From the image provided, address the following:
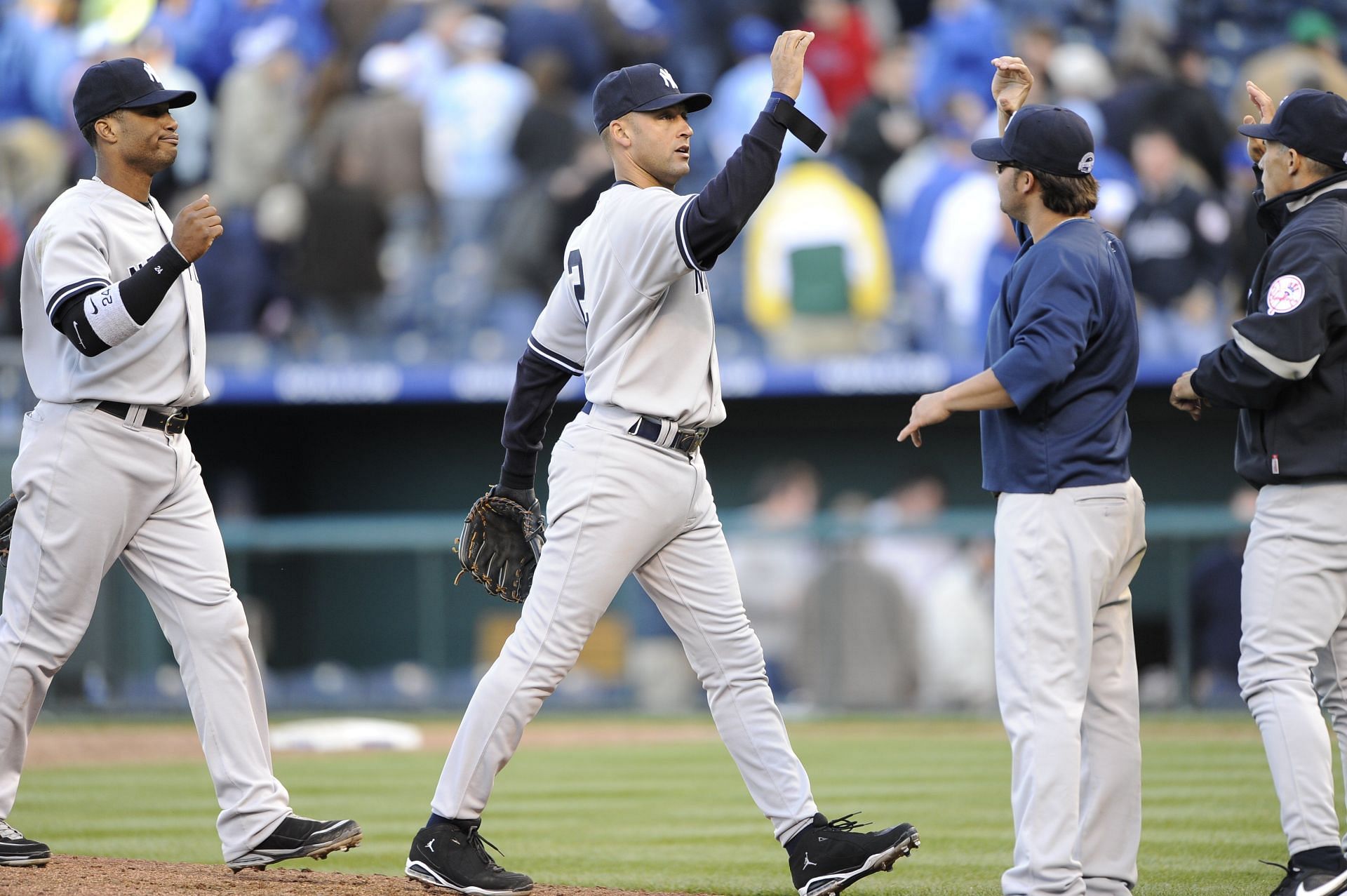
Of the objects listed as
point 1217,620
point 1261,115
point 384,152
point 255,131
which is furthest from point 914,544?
point 1261,115

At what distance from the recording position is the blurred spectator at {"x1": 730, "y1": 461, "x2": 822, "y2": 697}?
11.9 meters

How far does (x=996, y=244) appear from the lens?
40.7 feet

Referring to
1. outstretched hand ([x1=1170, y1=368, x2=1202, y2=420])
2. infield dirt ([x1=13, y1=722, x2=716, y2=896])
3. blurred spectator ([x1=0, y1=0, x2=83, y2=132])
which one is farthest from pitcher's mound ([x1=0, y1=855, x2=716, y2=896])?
blurred spectator ([x1=0, y1=0, x2=83, y2=132])

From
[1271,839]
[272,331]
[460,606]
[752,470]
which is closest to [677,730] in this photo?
[460,606]

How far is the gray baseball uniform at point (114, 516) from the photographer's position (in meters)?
4.54

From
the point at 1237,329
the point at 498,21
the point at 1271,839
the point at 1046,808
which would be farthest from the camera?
the point at 498,21

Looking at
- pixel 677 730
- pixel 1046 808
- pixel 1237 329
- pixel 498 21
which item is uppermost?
pixel 498 21

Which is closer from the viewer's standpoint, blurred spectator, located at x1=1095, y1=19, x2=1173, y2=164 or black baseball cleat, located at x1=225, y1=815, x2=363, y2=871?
black baseball cleat, located at x1=225, y1=815, x2=363, y2=871

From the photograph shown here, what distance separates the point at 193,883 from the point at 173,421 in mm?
1248

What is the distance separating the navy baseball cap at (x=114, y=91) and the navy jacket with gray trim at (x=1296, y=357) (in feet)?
9.37

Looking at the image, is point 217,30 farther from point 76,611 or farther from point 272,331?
point 76,611

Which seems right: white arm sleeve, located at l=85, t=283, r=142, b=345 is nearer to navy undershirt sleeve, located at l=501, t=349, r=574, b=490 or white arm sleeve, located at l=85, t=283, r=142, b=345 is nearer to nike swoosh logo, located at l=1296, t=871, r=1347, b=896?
navy undershirt sleeve, located at l=501, t=349, r=574, b=490

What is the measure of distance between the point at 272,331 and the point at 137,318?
9865mm

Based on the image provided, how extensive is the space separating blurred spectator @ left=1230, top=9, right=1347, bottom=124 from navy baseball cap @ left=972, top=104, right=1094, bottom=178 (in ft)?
28.4
